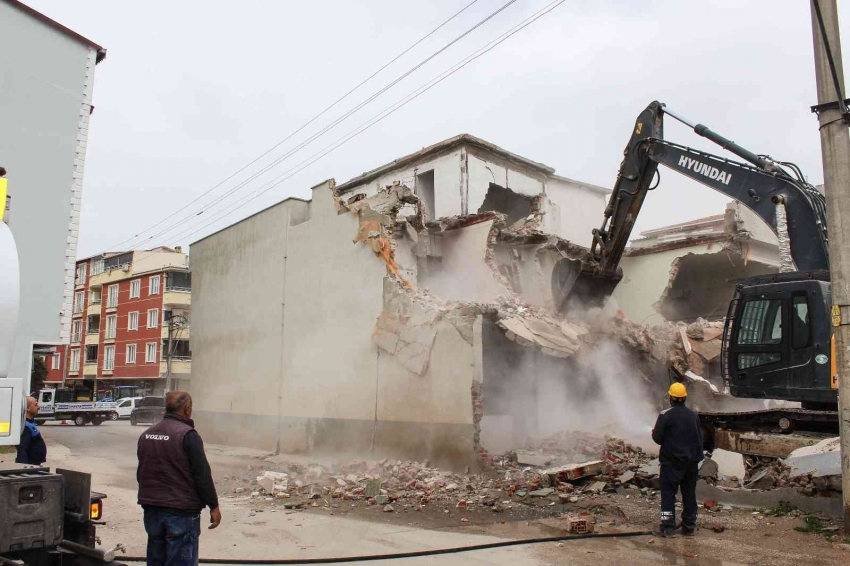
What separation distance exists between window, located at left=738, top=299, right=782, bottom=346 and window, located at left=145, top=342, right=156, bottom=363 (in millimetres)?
45261

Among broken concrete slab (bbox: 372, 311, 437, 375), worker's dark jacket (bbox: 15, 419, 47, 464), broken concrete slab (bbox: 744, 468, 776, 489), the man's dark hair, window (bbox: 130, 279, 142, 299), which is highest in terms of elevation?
window (bbox: 130, 279, 142, 299)

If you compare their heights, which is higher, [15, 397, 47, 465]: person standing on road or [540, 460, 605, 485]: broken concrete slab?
[15, 397, 47, 465]: person standing on road

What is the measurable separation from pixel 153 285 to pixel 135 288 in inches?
99.2

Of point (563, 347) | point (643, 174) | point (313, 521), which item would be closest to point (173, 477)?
point (313, 521)

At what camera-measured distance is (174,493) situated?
13.3ft

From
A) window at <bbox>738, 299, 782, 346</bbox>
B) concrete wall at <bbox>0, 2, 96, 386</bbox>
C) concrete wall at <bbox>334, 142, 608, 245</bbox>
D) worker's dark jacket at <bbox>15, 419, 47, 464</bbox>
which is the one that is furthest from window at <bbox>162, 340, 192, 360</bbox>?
window at <bbox>738, 299, 782, 346</bbox>

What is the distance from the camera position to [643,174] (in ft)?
41.3

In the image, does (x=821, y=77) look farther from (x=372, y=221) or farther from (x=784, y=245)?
(x=372, y=221)

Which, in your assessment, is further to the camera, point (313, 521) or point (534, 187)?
point (534, 187)

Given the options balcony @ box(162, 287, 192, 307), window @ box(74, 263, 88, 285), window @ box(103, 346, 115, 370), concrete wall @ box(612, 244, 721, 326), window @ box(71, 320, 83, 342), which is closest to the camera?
concrete wall @ box(612, 244, 721, 326)

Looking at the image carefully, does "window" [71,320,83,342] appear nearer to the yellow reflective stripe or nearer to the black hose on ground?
the black hose on ground

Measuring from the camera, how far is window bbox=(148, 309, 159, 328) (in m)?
46.9

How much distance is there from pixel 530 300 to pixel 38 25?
17336mm

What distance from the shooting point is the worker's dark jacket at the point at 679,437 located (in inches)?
267
